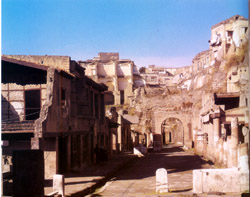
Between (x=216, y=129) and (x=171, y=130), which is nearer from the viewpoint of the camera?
(x=216, y=129)

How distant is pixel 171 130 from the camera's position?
60.1 meters

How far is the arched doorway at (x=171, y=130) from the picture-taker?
188 feet

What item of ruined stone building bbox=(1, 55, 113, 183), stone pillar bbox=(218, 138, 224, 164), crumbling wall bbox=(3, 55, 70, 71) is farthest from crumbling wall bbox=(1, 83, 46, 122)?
stone pillar bbox=(218, 138, 224, 164)

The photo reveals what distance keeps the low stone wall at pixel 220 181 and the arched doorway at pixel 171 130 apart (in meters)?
44.8

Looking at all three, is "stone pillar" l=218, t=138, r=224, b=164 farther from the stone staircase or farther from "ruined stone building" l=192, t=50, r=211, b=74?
"ruined stone building" l=192, t=50, r=211, b=74

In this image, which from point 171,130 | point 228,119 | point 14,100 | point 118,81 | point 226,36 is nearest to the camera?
point 14,100

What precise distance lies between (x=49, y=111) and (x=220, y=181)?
283 inches

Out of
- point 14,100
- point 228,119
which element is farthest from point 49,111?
point 228,119

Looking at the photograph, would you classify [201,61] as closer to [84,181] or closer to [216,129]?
[216,129]

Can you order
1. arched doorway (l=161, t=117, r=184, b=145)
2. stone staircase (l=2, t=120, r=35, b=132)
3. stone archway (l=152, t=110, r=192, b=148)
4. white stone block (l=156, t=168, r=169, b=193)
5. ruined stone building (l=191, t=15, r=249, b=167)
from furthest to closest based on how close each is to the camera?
1. arched doorway (l=161, t=117, r=184, b=145)
2. stone archway (l=152, t=110, r=192, b=148)
3. stone staircase (l=2, t=120, r=35, b=132)
4. ruined stone building (l=191, t=15, r=249, b=167)
5. white stone block (l=156, t=168, r=169, b=193)

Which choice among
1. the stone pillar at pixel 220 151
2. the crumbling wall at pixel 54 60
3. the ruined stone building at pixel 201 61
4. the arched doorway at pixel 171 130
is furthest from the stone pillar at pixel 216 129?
the ruined stone building at pixel 201 61

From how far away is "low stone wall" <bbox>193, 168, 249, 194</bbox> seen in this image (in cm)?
1150

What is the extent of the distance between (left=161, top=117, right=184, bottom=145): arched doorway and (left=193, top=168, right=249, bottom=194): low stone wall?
44.8 meters

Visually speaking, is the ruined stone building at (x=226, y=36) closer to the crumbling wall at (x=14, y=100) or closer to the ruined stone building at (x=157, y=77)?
the ruined stone building at (x=157, y=77)
